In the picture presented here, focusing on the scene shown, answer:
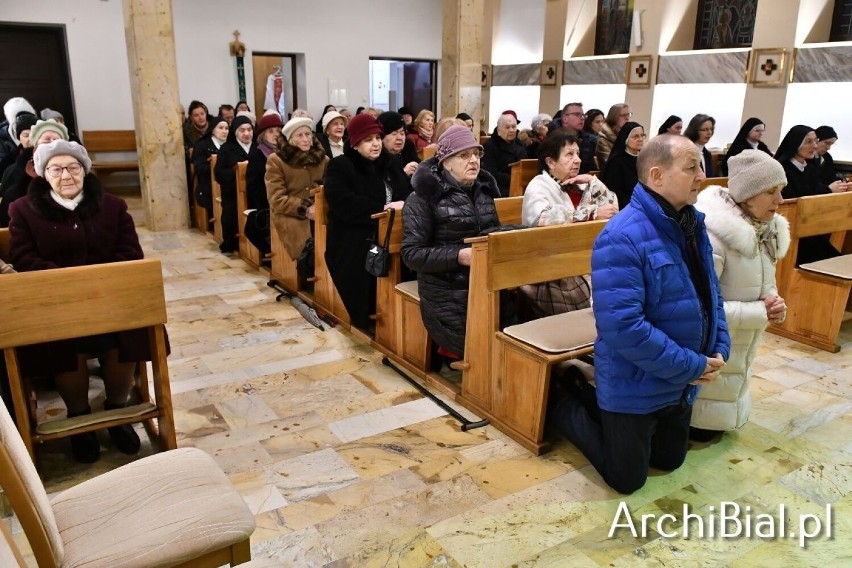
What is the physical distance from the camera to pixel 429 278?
3.56 meters

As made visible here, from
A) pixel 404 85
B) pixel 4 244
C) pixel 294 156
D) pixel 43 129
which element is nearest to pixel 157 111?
pixel 294 156

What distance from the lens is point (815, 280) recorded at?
4.41m

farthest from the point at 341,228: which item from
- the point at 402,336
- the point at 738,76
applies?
the point at 738,76

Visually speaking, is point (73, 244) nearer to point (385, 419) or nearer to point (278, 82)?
point (385, 419)

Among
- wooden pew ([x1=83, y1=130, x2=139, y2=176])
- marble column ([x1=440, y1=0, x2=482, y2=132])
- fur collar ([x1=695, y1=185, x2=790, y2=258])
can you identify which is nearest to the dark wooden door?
wooden pew ([x1=83, y1=130, x2=139, y2=176])

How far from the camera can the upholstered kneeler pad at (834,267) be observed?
427cm

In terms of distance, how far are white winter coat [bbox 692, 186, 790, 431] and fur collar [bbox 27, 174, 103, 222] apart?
107 inches

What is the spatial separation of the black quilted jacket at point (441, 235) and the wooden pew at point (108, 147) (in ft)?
24.2

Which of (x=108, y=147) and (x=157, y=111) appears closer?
(x=157, y=111)

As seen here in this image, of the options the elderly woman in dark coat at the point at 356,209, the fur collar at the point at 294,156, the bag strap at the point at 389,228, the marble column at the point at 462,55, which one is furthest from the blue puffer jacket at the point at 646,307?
the marble column at the point at 462,55

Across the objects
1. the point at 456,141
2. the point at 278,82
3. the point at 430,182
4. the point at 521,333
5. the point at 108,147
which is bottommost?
the point at 521,333

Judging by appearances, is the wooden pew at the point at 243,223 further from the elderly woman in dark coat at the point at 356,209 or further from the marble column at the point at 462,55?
the marble column at the point at 462,55

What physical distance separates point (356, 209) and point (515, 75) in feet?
27.9

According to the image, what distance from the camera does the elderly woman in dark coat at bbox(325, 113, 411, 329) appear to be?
427 cm
